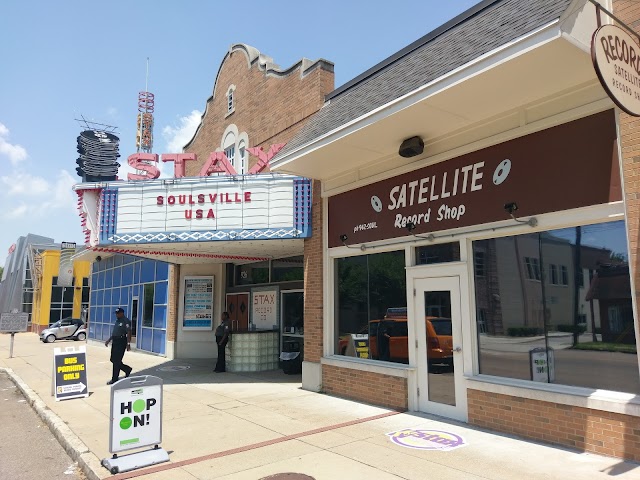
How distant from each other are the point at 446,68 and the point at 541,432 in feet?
16.9

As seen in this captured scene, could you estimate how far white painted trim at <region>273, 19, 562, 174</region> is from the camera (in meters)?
5.32

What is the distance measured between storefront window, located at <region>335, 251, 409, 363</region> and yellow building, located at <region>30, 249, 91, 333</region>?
116 feet

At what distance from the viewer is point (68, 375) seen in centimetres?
1084

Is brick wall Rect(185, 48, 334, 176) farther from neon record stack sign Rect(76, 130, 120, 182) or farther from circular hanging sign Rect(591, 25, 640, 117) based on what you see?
circular hanging sign Rect(591, 25, 640, 117)

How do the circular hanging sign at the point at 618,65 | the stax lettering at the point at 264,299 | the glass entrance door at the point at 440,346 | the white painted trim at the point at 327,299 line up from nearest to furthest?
1. the circular hanging sign at the point at 618,65
2. the glass entrance door at the point at 440,346
3. the white painted trim at the point at 327,299
4. the stax lettering at the point at 264,299

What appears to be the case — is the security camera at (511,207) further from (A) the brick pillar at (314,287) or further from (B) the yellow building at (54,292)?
(B) the yellow building at (54,292)

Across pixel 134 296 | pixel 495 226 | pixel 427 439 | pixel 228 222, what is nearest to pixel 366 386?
pixel 427 439

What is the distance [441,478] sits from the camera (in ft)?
17.3

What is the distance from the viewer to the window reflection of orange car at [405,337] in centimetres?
795

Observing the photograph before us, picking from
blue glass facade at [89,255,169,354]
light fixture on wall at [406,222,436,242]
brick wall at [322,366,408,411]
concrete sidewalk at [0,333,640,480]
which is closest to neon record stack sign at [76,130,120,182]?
concrete sidewalk at [0,333,640,480]

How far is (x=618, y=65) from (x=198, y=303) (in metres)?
15.5

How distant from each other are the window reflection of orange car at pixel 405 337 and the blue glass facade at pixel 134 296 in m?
11.5

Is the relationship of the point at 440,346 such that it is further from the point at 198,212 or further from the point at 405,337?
the point at 198,212

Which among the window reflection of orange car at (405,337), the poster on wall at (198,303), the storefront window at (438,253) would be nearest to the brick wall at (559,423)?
the window reflection of orange car at (405,337)
